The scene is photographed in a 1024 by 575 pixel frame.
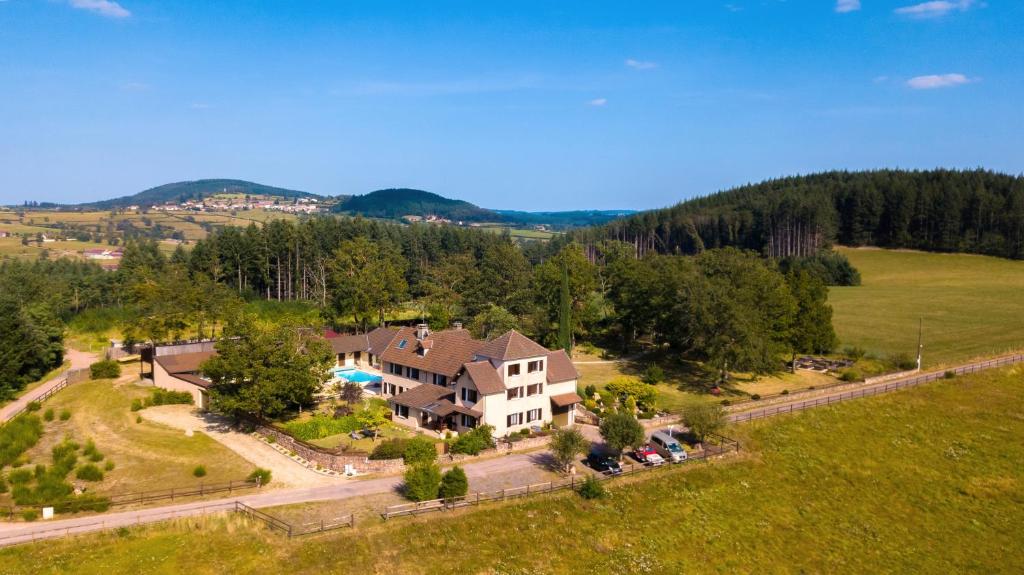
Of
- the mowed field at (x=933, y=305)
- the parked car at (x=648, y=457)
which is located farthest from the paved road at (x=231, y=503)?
the mowed field at (x=933, y=305)

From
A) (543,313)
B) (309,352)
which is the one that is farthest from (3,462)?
(543,313)

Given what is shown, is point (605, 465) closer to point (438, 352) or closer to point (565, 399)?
point (565, 399)

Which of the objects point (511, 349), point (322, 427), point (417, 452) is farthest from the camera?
point (511, 349)

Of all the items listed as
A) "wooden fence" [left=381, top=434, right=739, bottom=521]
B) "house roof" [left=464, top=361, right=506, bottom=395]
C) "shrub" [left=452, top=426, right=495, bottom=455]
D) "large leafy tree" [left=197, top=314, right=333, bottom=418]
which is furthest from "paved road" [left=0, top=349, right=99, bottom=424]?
"wooden fence" [left=381, top=434, right=739, bottom=521]

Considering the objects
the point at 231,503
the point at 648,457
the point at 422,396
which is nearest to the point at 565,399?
→ the point at 648,457

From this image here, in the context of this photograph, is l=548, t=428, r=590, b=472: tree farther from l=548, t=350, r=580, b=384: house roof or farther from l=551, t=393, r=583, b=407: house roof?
l=548, t=350, r=580, b=384: house roof

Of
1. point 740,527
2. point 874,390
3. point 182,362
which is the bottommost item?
point 740,527

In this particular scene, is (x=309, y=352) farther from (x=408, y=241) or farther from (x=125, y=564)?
(x=408, y=241)
